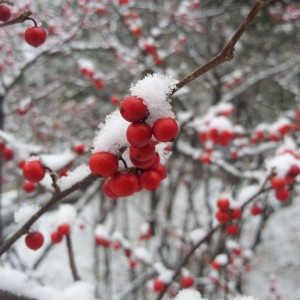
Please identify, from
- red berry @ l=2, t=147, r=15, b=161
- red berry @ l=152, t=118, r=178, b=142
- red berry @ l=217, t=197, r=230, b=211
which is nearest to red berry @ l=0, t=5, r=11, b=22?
red berry @ l=152, t=118, r=178, b=142

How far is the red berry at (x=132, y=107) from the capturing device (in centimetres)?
94

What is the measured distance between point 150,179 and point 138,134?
27 cm

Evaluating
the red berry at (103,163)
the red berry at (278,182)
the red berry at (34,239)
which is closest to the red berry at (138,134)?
the red berry at (103,163)

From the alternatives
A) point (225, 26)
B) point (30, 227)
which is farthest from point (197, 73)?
point (225, 26)

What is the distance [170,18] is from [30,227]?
589cm

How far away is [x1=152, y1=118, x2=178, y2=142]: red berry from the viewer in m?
0.95

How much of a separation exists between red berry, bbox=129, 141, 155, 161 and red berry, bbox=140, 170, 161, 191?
0.45 ft

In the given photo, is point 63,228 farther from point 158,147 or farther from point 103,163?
point 103,163

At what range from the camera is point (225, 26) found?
26.0ft

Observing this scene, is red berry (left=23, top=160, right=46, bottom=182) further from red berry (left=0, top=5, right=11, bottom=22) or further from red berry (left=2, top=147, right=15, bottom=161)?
red berry (left=2, top=147, right=15, bottom=161)

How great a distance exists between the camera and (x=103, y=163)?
105cm

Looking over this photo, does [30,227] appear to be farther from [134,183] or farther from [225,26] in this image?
[225,26]

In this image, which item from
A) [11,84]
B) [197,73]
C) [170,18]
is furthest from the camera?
[170,18]

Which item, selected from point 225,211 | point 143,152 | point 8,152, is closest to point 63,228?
point 225,211
